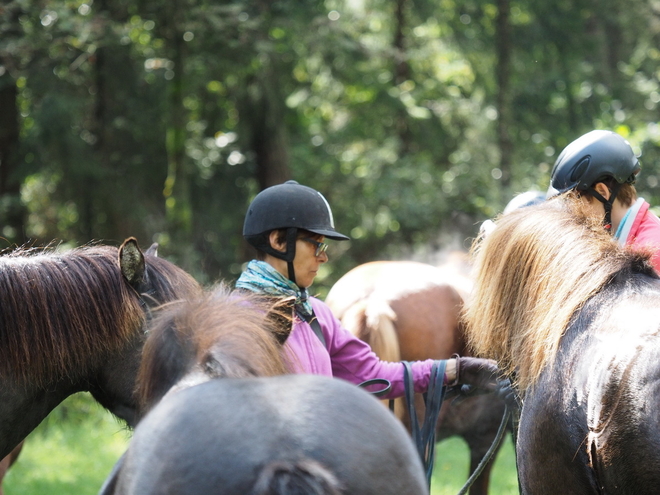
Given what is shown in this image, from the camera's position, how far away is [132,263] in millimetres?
2648

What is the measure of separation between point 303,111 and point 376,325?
28.0 feet

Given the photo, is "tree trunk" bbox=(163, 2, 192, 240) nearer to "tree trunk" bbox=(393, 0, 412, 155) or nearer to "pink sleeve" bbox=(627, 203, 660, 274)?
"tree trunk" bbox=(393, 0, 412, 155)

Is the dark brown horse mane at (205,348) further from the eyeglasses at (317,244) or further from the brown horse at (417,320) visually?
the brown horse at (417,320)

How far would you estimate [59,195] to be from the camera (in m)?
10.0

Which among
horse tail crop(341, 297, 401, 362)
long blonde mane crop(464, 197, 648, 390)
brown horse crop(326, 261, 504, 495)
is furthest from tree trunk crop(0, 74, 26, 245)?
long blonde mane crop(464, 197, 648, 390)

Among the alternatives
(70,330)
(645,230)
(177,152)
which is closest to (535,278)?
(645,230)

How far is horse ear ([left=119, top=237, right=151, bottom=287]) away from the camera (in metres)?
2.62

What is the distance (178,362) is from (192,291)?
2.81 feet

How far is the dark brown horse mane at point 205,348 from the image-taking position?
1.77m

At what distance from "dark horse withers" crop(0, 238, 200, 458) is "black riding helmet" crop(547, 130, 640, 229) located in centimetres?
164

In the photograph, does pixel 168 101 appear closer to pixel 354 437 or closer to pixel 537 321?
pixel 537 321

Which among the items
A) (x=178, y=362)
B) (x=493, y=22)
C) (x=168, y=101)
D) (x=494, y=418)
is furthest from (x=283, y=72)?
(x=178, y=362)

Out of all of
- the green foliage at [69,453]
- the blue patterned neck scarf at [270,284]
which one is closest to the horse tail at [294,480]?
the blue patterned neck scarf at [270,284]

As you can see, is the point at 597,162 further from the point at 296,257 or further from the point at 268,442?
the point at 268,442
